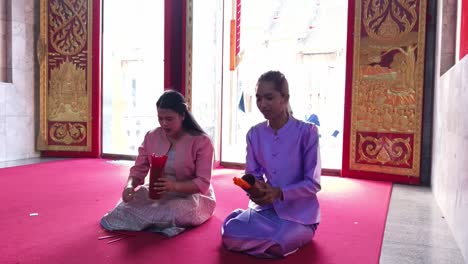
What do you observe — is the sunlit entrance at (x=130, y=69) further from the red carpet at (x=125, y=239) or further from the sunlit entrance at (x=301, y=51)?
the red carpet at (x=125, y=239)

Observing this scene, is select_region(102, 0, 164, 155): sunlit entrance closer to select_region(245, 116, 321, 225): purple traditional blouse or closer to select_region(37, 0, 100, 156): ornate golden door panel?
select_region(37, 0, 100, 156): ornate golden door panel

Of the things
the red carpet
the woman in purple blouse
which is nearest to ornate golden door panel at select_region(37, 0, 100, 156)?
the red carpet

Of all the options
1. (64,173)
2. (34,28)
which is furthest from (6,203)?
(34,28)

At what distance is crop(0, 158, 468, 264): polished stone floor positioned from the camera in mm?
1971

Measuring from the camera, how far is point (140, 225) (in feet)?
7.61

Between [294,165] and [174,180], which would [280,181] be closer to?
[294,165]

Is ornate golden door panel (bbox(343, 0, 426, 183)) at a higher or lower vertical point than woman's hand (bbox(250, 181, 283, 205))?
higher

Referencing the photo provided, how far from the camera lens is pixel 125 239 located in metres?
2.18

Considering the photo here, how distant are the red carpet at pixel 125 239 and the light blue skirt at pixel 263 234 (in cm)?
5

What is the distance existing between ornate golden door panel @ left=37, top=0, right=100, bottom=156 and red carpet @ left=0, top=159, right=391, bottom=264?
1.61 metres

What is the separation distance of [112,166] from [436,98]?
3.45 m

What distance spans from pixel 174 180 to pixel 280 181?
2.11 feet

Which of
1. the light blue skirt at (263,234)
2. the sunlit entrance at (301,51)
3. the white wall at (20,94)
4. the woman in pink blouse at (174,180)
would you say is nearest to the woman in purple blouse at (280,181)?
the light blue skirt at (263,234)

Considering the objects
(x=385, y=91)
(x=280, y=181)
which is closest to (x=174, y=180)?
(x=280, y=181)
